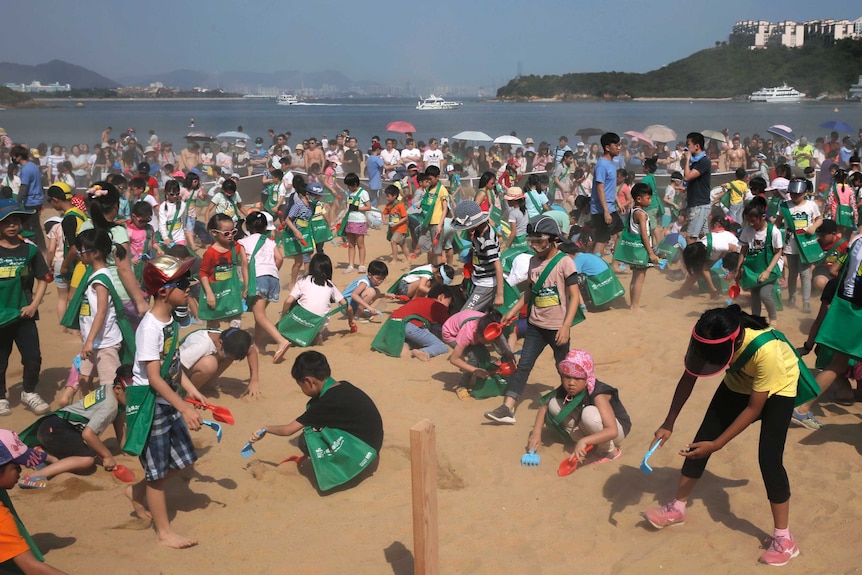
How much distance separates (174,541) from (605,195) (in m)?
7.25

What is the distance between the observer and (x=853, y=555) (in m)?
4.66

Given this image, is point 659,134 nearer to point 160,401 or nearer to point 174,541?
point 160,401

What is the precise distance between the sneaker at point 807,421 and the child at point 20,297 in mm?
6219

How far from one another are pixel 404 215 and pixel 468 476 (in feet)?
23.3

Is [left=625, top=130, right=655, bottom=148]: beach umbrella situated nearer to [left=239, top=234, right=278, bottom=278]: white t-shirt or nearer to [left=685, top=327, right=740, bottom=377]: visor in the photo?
[left=239, top=234, right=278, bottom=278]: white t-shirt

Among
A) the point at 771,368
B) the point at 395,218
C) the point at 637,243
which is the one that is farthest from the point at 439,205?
the point at 771,368

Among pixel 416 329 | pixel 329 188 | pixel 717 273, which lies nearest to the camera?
pixel 416 329

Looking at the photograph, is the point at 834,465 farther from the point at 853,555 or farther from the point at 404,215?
the point at 404,215

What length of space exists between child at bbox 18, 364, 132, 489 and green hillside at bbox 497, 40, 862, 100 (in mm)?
109141

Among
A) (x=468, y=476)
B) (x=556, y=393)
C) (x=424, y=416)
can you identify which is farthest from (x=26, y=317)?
(x=556, y=393)

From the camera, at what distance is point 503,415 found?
6.54m

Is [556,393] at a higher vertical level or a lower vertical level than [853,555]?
higher

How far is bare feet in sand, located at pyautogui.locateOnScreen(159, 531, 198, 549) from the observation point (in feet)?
15.8

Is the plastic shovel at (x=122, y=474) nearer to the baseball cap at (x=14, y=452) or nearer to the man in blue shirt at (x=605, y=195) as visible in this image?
the baseball cap at (x=14, y=452)
